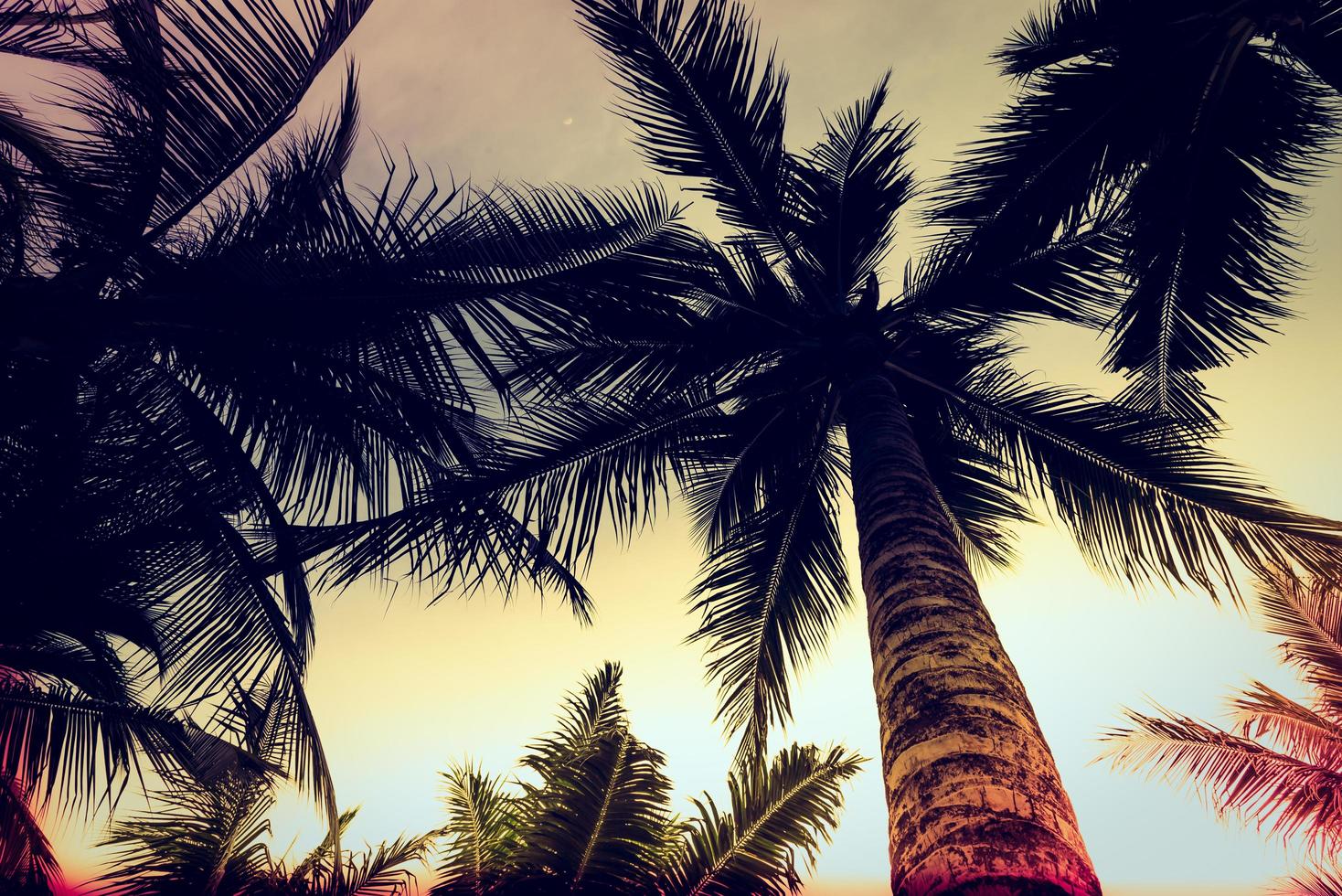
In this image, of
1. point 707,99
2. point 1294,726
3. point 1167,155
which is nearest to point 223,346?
point 707,99

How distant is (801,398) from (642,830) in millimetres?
3732

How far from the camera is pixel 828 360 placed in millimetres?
5371

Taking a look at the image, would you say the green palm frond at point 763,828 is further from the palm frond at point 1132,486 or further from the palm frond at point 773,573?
the palm frond at point 1132,486

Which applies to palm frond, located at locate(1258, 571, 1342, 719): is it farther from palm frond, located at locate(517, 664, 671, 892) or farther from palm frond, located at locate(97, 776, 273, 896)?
palm frond, located at locate(97, 776, 273, 896)

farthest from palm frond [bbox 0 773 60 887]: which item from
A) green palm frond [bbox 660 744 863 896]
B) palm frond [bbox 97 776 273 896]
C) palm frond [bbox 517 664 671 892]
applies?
green palm frond [bbox 660 744 863 896]

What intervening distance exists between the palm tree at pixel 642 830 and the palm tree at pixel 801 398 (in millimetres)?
566

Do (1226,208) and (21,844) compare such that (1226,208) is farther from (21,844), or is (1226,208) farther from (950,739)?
(21,844)

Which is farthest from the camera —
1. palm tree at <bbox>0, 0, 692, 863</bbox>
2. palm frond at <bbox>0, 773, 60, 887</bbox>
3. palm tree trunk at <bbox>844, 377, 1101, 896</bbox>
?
palm frond at <bbox>0, 773, 60, 887</bbox>

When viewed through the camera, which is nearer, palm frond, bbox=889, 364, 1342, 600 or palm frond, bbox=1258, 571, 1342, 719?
palm frond, bbox=889, 364, 1342, 600

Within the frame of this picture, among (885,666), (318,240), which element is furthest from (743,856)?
(318,240)

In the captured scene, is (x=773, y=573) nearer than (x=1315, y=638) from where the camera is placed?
Yes

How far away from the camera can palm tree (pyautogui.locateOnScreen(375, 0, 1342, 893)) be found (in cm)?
471

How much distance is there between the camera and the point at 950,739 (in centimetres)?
231

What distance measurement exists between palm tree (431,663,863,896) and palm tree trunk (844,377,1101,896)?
3531 mm
